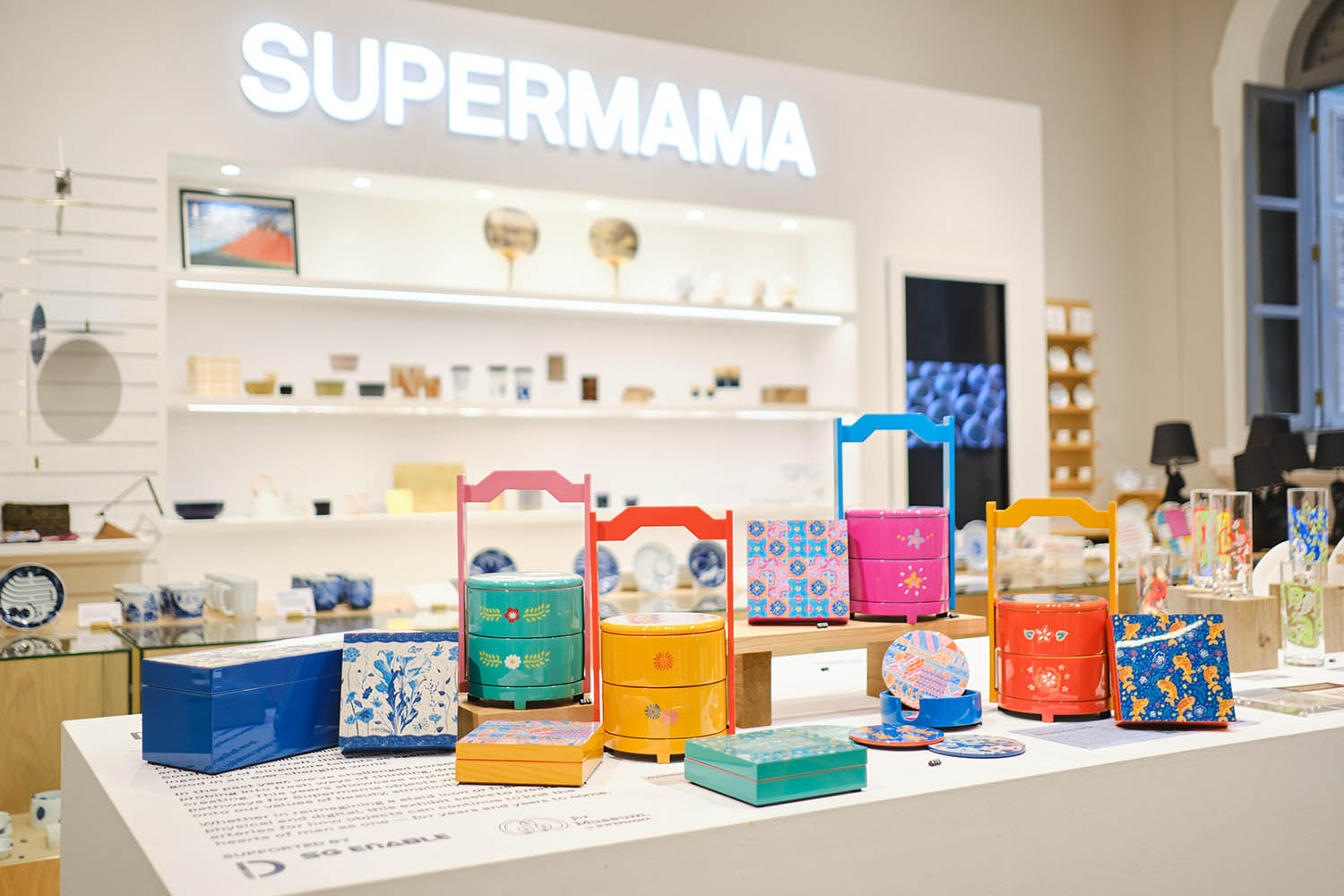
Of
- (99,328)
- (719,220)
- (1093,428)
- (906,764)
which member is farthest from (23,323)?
(1093,428)

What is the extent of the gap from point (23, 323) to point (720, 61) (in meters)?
3.03

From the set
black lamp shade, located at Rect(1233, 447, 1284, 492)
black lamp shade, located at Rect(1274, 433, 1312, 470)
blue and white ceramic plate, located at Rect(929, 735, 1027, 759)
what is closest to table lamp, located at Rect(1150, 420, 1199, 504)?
black lamp shade, located at Rect(1274, 433, 1312, 470)

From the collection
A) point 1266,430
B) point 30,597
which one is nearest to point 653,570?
point 30,597

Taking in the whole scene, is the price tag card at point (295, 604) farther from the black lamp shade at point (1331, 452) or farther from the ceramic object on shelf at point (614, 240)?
the black lamp shade at point (1331, 452)

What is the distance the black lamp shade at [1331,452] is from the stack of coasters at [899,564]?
4134 millimetres

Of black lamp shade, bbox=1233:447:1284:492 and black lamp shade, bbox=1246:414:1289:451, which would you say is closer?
black lamp shade, bbox=1233:447:1284:492

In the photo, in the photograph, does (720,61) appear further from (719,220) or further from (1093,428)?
(1093,428)

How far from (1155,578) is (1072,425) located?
525cm

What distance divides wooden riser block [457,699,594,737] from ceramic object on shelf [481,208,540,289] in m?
3.40

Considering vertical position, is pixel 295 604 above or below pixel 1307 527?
below

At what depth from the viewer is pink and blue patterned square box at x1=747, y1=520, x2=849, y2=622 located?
1.68 metres

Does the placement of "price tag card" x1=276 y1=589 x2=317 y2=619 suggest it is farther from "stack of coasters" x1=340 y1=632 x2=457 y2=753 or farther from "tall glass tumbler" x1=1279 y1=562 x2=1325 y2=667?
"tall glass tumbler" x1=1279 y1=562 x2=1325 y2=667

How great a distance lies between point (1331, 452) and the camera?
16.5ft

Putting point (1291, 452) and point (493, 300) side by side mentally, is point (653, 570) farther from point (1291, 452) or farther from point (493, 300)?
point (1291, 452)
